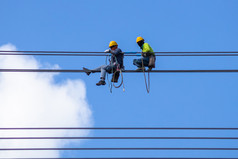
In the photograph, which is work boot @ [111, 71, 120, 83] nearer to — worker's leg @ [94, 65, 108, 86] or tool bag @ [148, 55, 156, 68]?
worker's leg @ [94, 65, 108, 86]

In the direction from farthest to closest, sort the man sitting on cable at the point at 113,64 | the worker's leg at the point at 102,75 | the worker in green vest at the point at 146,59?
the worker in green vest at the point at 146,59 < the man sitting on cable at the point at 113,64 < the worker's leg at the point at 102,75

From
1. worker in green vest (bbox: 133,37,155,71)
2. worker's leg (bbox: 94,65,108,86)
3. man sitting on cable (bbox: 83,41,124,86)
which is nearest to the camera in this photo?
worker's leg (bbox: 94,65,108,86)

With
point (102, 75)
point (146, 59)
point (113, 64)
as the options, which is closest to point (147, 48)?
point (146, 59)

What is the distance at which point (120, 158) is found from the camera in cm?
993

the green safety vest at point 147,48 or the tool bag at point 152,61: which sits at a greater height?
the green safety vest at point 147,48

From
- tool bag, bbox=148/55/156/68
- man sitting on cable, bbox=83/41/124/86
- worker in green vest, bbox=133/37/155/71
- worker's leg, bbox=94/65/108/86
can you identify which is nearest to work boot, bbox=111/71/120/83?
man sitting on cable, bbox=83/41/124/86

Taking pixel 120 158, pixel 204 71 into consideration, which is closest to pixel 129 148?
pixel 120 158

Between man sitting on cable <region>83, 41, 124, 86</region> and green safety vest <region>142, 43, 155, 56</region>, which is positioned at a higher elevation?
green safety vest <region>142, 43, 155, 56</region>

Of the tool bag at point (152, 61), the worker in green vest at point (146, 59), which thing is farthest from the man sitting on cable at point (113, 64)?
the tool bag at point (152, 61)

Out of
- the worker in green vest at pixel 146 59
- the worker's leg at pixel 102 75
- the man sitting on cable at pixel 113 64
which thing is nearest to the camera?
the worker's leg at pixel 102 75

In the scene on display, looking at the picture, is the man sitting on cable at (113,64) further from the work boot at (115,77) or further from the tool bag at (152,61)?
the tool bag at (152,61)

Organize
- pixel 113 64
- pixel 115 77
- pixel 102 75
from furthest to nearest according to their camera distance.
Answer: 1. pixel 115 77
2. pixel 113 64
3. pixel 102 75

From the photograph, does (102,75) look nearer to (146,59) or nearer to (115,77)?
(115,77)

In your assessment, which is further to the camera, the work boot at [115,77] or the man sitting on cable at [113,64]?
the work boot at [115,77]
